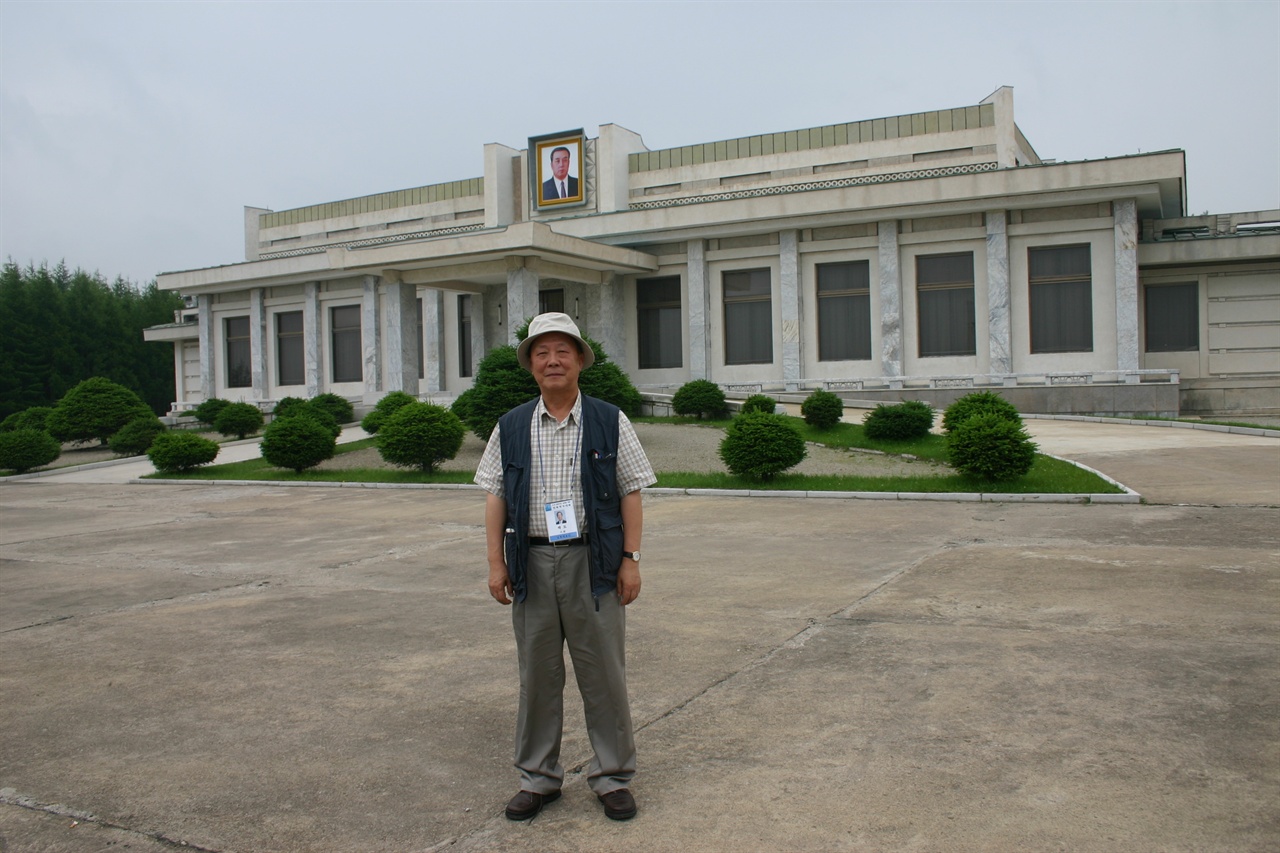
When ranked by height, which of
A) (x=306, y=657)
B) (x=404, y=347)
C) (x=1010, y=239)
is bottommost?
(x=306, y=657)

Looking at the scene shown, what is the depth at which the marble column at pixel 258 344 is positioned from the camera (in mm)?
36375

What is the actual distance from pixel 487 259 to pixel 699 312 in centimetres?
646

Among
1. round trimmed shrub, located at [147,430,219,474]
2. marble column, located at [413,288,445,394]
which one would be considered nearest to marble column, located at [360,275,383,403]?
marble column, located at [413,288,445,394]

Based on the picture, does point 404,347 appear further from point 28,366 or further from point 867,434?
point 28,366

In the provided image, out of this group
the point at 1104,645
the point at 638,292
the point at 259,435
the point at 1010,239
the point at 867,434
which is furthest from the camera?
the point at 638,292

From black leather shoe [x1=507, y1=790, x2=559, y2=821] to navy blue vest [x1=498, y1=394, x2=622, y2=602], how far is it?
65cm

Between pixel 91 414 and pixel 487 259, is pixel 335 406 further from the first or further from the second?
pixel 487 259

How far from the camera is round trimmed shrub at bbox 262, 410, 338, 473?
17453 millimetres

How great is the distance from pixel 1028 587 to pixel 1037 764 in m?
3.22

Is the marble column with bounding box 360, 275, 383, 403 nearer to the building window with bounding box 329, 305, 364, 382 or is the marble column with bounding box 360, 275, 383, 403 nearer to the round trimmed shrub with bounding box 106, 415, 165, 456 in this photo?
the building window with bounding box 329, 305, 364, 382

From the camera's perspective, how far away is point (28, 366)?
47.0 meters

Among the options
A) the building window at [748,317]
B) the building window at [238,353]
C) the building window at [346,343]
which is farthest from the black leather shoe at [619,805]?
the building window at [238,353]

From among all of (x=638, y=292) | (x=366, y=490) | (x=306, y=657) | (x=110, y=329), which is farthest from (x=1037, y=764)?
(x=110, y=329)

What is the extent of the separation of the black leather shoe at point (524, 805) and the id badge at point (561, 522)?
0.86 m
